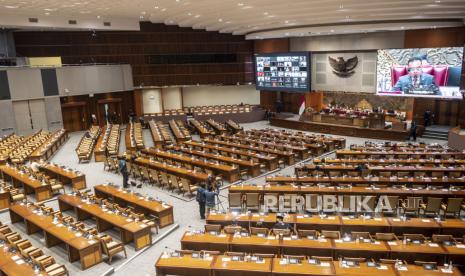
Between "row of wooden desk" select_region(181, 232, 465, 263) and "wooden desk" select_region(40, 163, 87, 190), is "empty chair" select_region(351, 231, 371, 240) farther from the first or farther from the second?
"wooden desk" select_region(40, 163, 87, 190)

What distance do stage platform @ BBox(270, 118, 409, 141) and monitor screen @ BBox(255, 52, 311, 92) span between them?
2459 millimetres

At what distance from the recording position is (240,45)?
32500 millimetres

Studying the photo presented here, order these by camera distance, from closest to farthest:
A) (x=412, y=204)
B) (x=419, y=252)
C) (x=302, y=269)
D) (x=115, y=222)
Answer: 1. (x=302, y=269)
2. (x=419, y=252)
3. (x=115, y=222)
4. (x=412, y=204)

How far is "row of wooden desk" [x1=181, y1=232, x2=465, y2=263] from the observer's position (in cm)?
784

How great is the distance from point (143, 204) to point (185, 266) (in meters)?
4.25

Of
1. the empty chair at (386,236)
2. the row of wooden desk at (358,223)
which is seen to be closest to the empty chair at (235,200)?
the row of wooden desk at (358,223)

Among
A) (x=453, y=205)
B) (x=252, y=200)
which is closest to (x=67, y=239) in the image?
(x=252, y=200)

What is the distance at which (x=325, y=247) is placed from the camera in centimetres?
818

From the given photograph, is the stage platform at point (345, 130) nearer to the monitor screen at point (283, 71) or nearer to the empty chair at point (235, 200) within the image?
the monitor screen at point (283, 71)

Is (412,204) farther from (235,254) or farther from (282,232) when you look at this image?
(235,254)

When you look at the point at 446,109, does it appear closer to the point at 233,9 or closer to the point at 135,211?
the point at 233,9

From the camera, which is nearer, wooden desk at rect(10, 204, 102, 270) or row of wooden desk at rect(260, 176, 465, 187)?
wooden desk at rect(10, 204, 102, 270)

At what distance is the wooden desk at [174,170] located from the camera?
14343 millimetres

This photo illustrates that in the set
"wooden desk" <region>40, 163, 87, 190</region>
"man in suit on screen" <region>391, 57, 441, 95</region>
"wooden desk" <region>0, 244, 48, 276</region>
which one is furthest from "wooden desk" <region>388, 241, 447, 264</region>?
"man in suit on screen" <region>391, 57, 441, 95</region>
